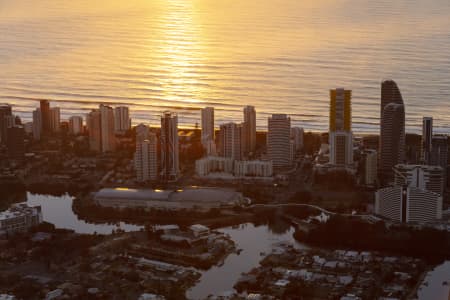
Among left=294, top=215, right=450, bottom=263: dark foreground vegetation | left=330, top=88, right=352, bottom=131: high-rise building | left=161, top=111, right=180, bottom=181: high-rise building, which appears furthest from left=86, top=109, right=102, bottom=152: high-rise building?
left=294, top=215, right=450, bottom=263: dark foreground vegetation

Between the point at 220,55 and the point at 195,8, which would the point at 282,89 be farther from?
the point at 195,8

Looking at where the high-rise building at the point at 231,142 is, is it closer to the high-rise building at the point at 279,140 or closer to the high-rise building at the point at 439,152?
the high-rise building at the point at 279,140

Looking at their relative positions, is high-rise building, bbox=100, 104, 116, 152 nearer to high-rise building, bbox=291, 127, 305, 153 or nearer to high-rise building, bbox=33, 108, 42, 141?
high-rise building, bbox=33, 108, 42, 141

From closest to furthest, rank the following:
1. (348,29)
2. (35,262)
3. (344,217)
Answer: (35,262) < (344,217) < (348,29)

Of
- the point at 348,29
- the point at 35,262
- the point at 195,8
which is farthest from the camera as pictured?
the point at 195,8

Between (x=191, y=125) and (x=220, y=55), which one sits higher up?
(x=220, y=55)

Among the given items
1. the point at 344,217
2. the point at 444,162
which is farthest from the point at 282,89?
the point at 344,217
